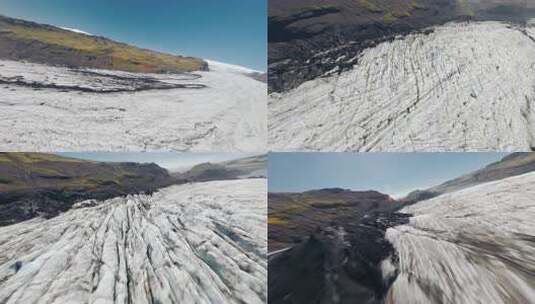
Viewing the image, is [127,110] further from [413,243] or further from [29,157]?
Result: [413,243]

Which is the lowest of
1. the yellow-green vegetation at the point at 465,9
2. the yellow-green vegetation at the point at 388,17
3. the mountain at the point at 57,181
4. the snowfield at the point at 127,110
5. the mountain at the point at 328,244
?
the mountain at the point at 328,244

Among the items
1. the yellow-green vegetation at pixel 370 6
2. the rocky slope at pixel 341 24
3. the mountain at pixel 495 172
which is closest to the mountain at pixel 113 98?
the rocky slope at pixel 341 24

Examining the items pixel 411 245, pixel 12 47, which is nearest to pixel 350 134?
pixel 411 245

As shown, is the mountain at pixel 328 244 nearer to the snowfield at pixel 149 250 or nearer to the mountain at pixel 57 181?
the snowfield at pixel 149 250

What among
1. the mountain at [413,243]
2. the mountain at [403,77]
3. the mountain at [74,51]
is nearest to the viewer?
the mountain at [413,243]

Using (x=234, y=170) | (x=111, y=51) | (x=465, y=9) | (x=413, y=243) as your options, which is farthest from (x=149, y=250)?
(x=465, y=9)

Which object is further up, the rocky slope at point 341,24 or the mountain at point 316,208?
the rocky slope at point 341,24
